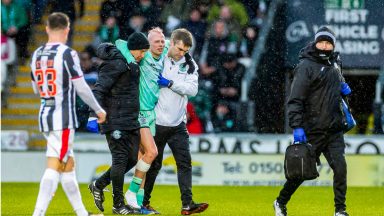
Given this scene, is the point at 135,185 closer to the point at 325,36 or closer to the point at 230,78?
the point at 325,36

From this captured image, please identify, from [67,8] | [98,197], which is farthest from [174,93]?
[67,8]

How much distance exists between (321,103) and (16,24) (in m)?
11.4

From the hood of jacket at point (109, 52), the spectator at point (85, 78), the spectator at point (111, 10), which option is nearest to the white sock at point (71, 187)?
the hood of jacket at point (109, 52)

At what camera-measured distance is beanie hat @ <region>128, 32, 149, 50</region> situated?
1217 centimetres

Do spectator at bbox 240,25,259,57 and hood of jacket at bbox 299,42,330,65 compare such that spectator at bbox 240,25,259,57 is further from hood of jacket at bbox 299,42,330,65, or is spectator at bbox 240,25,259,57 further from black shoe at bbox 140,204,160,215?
hood of jacket at bbox 299,42,330,65

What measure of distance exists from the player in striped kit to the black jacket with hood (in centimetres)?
239

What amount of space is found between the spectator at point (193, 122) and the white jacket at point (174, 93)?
7.02m

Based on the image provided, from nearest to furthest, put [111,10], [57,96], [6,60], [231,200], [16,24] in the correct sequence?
[57,96], [231,200], [111,10], [6,60], [16,24]

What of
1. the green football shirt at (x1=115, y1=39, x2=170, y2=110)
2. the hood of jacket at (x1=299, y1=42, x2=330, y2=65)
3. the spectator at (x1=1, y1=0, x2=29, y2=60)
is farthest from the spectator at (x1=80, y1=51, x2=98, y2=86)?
the hood of jacket at (x1=299, y1=42, x2=330, y2=65)

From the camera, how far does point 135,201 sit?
1264 cm

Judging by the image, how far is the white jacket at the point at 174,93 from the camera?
503 inches

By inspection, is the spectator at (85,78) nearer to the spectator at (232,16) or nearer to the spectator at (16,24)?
the spectator at (16,24)

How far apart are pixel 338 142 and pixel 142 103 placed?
2276mm

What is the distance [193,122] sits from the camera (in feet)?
65.9
